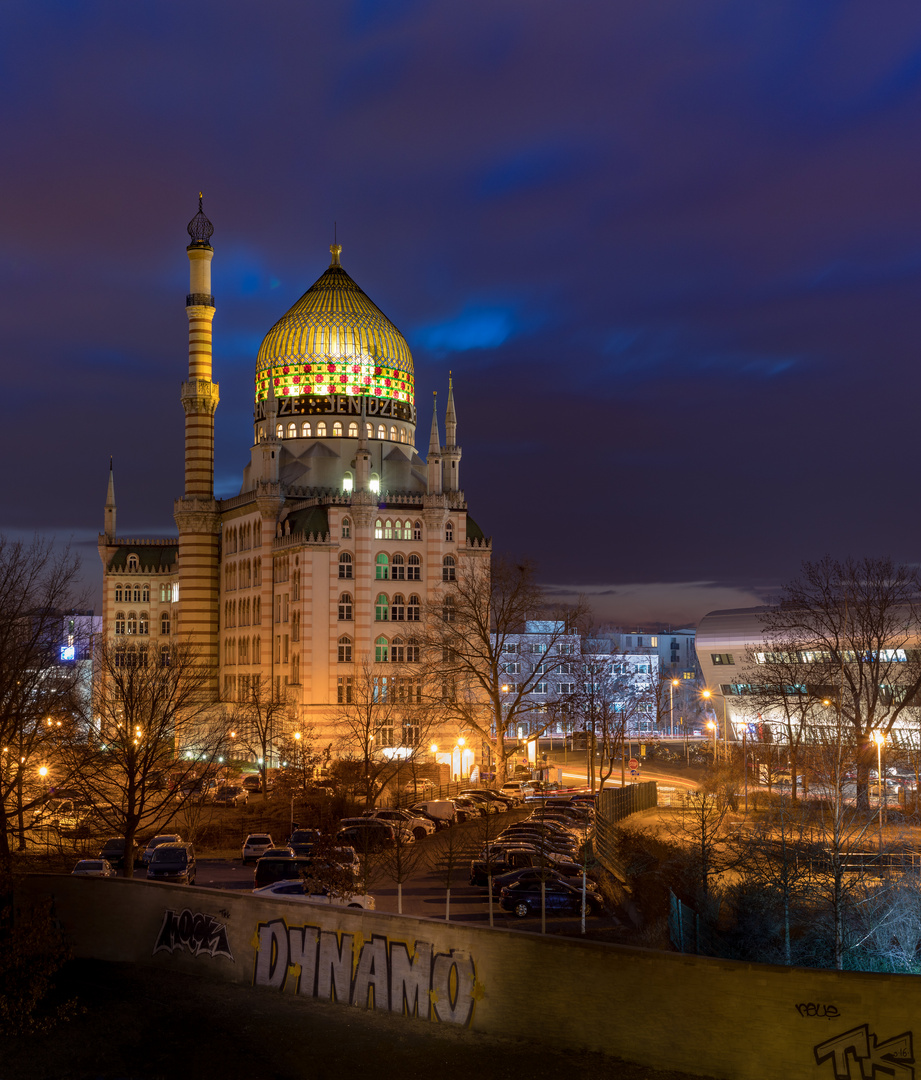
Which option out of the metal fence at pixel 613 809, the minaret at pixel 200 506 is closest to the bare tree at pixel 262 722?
the minaret at pixel 200 506

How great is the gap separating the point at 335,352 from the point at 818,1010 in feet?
279

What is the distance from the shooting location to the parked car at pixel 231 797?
7046 centimetres

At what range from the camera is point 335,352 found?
10450 cm

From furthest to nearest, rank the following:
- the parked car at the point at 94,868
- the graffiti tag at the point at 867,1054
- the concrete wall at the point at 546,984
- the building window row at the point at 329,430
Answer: the building window row at the point at 329,430 < the parked car at the point at 94,868 < the concrete wall at the point at 546,984 < the graffiti tag at the point at 867,1054

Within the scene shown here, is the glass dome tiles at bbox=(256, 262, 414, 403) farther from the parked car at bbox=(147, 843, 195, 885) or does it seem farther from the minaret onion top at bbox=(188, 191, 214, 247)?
the parked car at bbox=(147, 843, 195, 885)

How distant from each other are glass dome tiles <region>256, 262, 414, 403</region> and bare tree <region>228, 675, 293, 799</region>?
2524 cm

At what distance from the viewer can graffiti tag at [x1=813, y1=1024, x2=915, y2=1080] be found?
79.2 feet

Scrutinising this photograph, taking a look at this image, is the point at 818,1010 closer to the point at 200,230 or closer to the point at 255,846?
the point at 255,846

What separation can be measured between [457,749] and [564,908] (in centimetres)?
4940

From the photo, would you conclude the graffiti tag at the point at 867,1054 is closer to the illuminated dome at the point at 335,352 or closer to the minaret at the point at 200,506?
the illuminated dome at the point at 335,352

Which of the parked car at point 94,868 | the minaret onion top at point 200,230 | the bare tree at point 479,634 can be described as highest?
the minaret onion top at point 200,230

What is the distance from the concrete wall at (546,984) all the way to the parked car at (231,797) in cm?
3502

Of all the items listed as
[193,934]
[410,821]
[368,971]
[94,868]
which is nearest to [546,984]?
[368,971]

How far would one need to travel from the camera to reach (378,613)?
9125 centimetres
